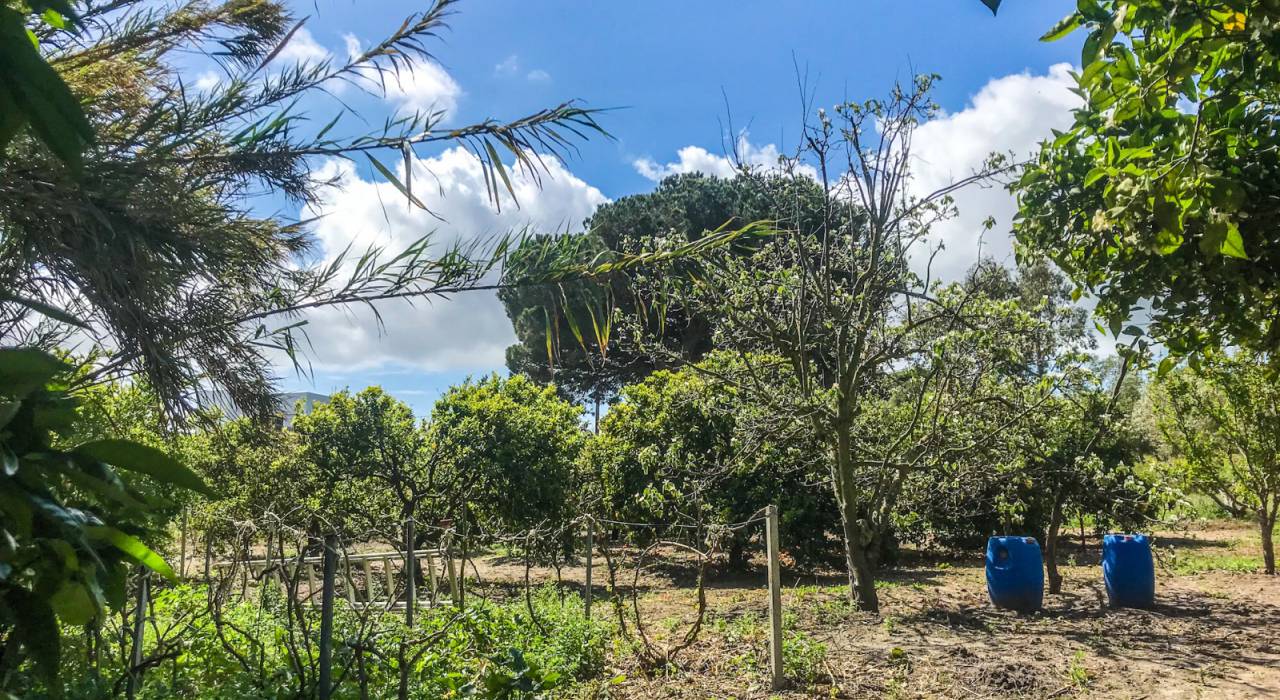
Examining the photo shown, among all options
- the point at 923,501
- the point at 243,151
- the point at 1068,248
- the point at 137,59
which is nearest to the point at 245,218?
the point at 243,151

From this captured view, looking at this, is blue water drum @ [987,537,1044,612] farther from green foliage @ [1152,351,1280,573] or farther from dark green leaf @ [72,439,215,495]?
dark green leaf @ [72,439,215,495]

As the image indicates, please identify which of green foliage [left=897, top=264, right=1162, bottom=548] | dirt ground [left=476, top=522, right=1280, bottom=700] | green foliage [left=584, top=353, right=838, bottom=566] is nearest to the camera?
dirt ground [left=476, top=522, right=1280, bottom=700]

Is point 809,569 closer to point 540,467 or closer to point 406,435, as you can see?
point 540,467

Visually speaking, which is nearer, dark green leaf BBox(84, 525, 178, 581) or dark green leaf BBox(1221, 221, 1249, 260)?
dark green leaf BBox(84, 525, 178, 581)

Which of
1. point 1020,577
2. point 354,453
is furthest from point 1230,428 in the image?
point 354,453

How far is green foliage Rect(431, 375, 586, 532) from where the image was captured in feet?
38.8

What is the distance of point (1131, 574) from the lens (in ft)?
26.4

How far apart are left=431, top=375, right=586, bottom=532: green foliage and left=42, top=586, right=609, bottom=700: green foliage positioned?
17.0ft

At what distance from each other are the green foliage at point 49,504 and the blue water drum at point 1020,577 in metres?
8.33

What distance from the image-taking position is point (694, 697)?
16.5ft

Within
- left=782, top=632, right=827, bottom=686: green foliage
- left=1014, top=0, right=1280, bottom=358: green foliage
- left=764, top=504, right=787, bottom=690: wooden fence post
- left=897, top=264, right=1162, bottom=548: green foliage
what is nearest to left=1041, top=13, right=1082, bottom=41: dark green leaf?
left=1014, top=0, right=1280, bottom=358: green foliage

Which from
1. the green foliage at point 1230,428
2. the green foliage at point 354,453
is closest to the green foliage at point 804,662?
the green foliage at point 1230,428

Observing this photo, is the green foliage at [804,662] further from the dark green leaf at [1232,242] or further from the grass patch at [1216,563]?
the grass patch at [1216,563]

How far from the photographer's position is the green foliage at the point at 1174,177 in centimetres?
195
